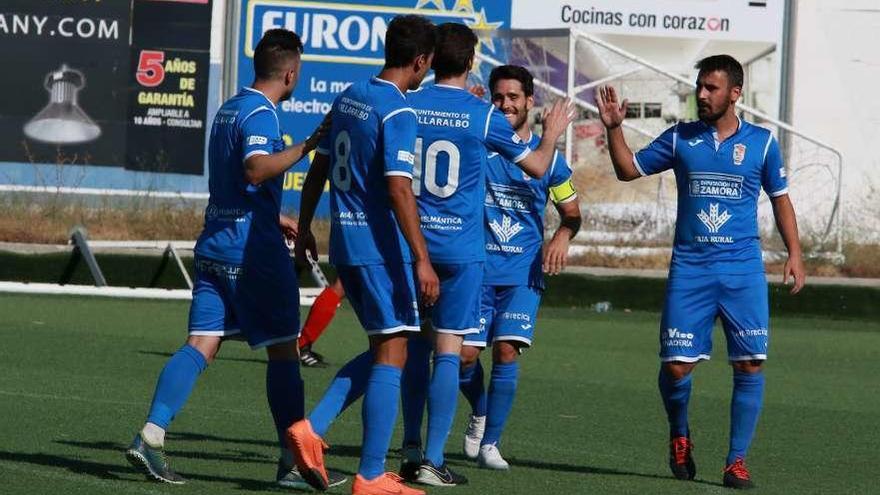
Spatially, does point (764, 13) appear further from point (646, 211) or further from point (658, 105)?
point (646, 211)

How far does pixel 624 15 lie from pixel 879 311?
746cm

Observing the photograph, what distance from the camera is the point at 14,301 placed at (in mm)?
17328

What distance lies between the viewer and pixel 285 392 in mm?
7805

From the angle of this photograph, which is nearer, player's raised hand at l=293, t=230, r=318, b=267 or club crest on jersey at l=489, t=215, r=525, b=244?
player's raised hand at l=293, t=230, r=318, b=267

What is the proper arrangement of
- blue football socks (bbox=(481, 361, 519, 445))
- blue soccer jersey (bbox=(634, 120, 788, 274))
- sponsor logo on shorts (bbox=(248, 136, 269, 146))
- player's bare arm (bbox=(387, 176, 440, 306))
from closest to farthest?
player's bare arm (bbox=(387, 176, 440, 306)), sponsor logo on shorts (bbox=(248, 136, 269, 146)), blue soccer jersey (bbox=(634, 120, 788, 274)), blue football socks (bbox=(481, 361, 519, 445))

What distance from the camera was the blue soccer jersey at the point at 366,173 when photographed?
Result: 7207 millimetres

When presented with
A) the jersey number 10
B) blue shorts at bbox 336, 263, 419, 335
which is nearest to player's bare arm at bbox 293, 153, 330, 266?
the jersey number 10

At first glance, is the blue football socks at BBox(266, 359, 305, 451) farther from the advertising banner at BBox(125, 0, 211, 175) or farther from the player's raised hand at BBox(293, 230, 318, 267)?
the advertising banner at BBox(125, 0, 211, 175)

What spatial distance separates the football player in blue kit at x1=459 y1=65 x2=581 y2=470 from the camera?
9.06 metres

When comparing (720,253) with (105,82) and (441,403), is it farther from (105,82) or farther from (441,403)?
(105,82)

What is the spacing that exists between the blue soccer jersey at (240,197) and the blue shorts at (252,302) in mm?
61

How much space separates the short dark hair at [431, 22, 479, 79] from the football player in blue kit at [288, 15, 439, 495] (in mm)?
548

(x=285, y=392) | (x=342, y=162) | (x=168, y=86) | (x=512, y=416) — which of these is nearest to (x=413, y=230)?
(x=342, y=162)

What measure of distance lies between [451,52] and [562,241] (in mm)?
1553
